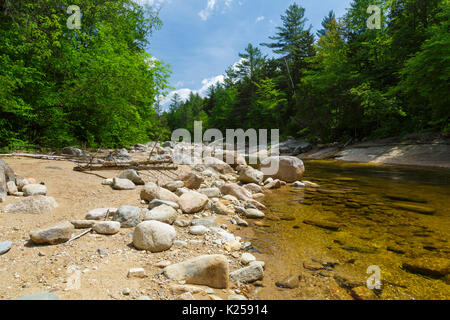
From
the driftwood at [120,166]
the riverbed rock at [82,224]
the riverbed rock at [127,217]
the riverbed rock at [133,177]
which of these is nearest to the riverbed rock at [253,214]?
the riverbed rock at [127,217]

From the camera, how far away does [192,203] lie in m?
3.80

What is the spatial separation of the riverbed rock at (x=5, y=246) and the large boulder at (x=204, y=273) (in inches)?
61.6

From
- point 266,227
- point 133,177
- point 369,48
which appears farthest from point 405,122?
point 133,177

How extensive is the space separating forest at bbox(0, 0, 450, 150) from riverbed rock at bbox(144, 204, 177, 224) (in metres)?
4.82

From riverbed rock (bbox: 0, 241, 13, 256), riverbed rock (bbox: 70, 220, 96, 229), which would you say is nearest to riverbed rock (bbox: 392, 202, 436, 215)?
riverbed rock (bbox: 70, 220, 96, 229)

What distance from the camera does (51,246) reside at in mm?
2148

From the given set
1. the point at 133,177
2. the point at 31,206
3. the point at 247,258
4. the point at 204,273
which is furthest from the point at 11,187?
the point at 247,258

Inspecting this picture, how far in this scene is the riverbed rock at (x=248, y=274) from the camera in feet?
6.59

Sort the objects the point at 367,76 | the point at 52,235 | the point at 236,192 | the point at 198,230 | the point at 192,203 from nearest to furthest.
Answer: the point at 52,235, the point at 198,230, the point at 192,203, the point at 236,192, the point at 367,76

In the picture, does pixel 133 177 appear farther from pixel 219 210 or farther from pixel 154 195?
pixel 219 210

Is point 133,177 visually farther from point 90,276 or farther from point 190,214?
point 90,276

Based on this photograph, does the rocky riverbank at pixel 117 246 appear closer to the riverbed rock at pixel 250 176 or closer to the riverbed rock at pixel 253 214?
the riverbed rock at pixel 253 214

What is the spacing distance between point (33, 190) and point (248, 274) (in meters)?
3.76

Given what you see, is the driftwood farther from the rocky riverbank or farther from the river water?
the river water
